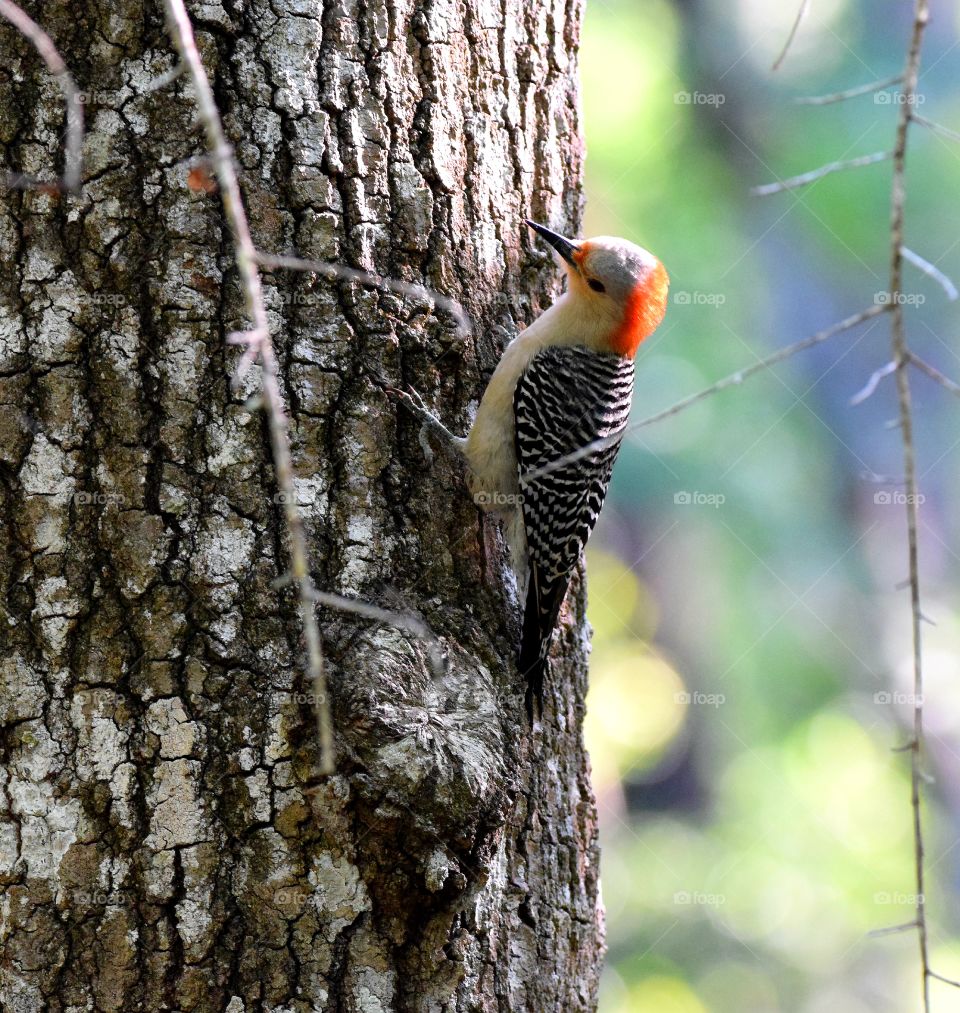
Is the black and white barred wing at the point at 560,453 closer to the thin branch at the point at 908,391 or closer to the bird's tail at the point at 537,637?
the bird's tail at the point at 537,637

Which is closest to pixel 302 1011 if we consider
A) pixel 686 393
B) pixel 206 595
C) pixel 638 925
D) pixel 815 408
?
pixel 206 595

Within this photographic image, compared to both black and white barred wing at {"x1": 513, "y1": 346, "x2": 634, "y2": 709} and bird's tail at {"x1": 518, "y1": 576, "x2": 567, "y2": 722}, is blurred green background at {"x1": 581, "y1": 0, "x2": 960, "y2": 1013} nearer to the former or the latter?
black and white barred wing at {"x1": 513, "y1": 346, "x2": 634, "y2": 709}

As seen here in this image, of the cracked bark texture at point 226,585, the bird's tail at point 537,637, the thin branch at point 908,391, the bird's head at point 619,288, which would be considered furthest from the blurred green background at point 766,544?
the thin branch at point 908,391

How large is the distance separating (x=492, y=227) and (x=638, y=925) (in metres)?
10.2

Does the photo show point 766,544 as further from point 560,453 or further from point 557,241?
point 557,241

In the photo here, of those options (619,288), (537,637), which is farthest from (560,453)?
(537,637)

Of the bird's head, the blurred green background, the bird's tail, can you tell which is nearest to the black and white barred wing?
the bird's tail

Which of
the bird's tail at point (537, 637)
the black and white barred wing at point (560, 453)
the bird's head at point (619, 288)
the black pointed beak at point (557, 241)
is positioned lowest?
the bird's tail at point (537, 637)

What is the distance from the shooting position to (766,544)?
13812 millimetres

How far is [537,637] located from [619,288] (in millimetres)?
1620

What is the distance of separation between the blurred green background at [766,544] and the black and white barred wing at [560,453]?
7.46 metres

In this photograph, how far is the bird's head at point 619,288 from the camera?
3.86 meters

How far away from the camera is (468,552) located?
277 cm

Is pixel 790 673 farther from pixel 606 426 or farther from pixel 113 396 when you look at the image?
pixel 113 396
